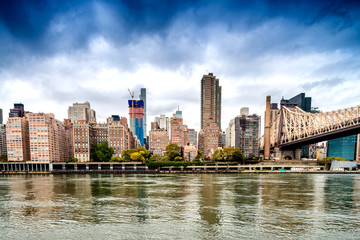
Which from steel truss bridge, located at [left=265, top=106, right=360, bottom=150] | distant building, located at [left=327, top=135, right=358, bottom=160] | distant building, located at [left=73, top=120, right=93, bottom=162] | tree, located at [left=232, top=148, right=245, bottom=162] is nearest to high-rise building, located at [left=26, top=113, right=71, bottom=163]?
distant building, located at [left=73, top=120, right=93, bottom=162]

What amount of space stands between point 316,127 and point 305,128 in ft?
22.3

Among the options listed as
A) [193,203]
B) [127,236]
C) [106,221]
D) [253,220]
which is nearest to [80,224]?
[106,221]

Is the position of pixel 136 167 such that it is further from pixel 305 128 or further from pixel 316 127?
pixel 316 127

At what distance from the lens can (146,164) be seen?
116062 mm

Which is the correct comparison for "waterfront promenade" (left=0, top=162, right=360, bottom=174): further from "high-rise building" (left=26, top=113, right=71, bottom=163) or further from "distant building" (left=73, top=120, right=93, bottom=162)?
"distant building" (left=73, top=120, right=93, bottom=162)

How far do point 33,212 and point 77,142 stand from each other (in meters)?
112

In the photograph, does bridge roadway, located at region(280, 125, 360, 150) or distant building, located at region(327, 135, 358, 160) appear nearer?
bridge roadway, located at region(280, 125, 360, 150)

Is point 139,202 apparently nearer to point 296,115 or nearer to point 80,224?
point 80,224

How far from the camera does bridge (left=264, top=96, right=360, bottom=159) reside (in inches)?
4267

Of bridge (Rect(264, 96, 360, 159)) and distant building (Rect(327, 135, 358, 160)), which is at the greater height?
bridge (Rect(264, 96, 360, 159))

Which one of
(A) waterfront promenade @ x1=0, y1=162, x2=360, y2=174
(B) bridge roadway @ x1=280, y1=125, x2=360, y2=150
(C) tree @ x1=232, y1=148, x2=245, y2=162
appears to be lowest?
(A) waterfront promenade @ x1=0, y1=162, x2=360, y2=174

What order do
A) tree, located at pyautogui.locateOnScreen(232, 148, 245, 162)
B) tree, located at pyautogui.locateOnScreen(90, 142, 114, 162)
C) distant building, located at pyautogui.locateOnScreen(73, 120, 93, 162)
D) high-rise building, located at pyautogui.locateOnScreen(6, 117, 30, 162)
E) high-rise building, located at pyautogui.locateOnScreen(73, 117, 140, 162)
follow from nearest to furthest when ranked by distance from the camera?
high-rise building, located at pyautogui.locateOnScreen(6, 117, 30, 162) → tree, located at pyautogui.locateOnScreen(232, 148, 245, 162) → tree, located at pyautogui.locateOnScreen(90, 142, 114, 162) → distant building, located at pyautogui.locateOnScreen(73, 120, 93, 162) → high-rise building, located at pyautogui.locateOnScreen(73, 117, 140, 162)

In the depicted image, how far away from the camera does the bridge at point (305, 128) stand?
4267 inches

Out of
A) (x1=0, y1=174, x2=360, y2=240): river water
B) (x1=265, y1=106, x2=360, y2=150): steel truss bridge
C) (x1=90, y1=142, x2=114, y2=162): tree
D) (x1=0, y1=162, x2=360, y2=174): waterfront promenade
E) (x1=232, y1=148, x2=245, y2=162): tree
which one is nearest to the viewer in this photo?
(x1=0, y1=174, x2=360, y2=240): river water
